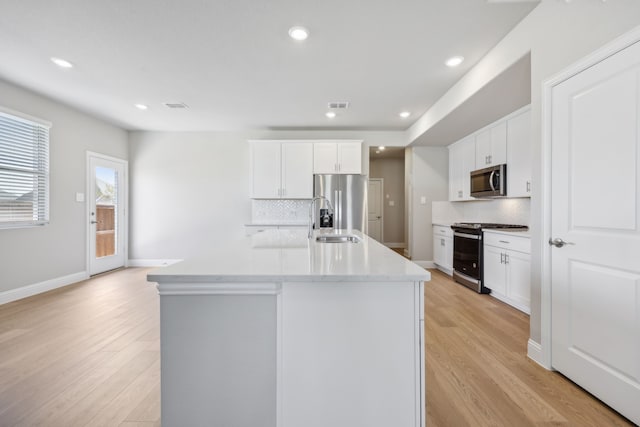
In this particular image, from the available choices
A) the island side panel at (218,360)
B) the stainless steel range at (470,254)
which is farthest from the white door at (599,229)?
the stainless steel range at (470,254)

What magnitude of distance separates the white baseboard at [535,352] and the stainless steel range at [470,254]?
1.77 metres

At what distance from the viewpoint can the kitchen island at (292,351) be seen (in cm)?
112

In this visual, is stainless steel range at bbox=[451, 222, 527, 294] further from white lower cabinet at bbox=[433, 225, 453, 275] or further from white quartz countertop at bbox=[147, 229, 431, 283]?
white quartz countertop at bbox=[147, 229, 431, 283]

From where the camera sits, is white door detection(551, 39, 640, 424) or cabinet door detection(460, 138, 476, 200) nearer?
white door detection(551, 39, 640, 424)

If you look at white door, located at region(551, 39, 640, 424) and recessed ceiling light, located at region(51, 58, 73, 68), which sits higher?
recessed ceiling light, located at region(51, 58, 73, 68)

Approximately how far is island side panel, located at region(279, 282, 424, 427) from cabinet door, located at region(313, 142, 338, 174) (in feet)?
13.7

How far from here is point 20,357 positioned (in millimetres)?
2209

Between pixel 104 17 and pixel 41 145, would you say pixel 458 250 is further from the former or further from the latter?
pixel 41 145

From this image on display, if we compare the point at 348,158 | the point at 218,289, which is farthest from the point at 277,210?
the point at 218,289

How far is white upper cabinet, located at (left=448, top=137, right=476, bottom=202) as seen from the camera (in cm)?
473

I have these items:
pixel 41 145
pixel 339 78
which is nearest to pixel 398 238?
pixel 339 78

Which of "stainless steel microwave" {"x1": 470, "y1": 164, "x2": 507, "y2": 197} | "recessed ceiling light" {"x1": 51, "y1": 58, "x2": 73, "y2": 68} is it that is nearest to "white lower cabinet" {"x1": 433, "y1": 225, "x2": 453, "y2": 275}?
"stainless steel microwave" {"x1": 470, "y1": 164, "x2": 507, "y2": 197}

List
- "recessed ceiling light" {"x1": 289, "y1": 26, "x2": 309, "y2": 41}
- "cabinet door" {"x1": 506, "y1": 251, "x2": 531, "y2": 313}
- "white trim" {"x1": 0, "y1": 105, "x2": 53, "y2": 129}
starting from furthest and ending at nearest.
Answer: "white trim" {"x1": 0, "y1": 105, "x2": 53, "y2": 129} < "cabinet door" {"x1": 506, "y1": 251, "x2": 531, "y2": 313} < "recessed ceiling light" {"x1": 289, "y1": 26, "x2": 309, "y2": 41}

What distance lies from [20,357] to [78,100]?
330 cm
